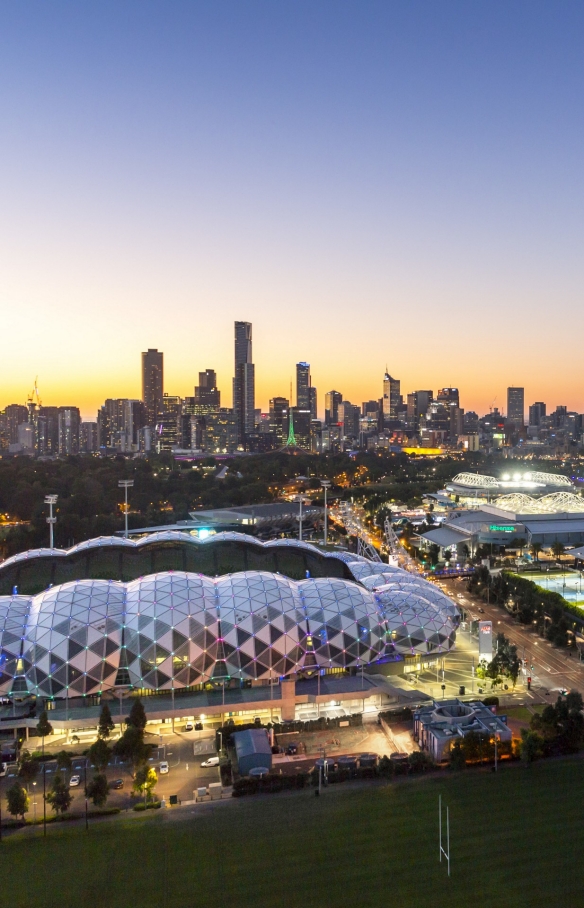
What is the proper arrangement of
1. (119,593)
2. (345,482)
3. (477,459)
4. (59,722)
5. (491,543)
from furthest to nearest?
1. (477,459)
2. (345,482)
3. (491,543)
4. (119,593)
5. (59,722)

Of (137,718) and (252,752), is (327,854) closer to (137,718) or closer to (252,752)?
(252,752)

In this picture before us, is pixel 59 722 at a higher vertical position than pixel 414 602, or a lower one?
lower

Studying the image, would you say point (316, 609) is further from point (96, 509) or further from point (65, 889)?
point (96, 509)

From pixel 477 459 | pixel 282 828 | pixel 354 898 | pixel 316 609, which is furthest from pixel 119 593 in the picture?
pixel 477 459

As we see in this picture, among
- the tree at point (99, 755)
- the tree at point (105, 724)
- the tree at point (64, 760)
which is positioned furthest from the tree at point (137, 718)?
the tree at point (64, 760)

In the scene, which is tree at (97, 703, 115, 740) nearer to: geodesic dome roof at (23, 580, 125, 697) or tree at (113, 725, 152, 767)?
tree at (113, 725, 152, 767)

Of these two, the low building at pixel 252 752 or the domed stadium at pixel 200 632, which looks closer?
the low building at pixel 252 752

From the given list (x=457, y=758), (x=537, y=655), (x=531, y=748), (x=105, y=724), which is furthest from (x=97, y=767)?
(x=537, y=655)

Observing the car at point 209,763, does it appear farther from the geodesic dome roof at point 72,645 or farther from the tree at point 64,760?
the geodesic dome roof at point 72,645
